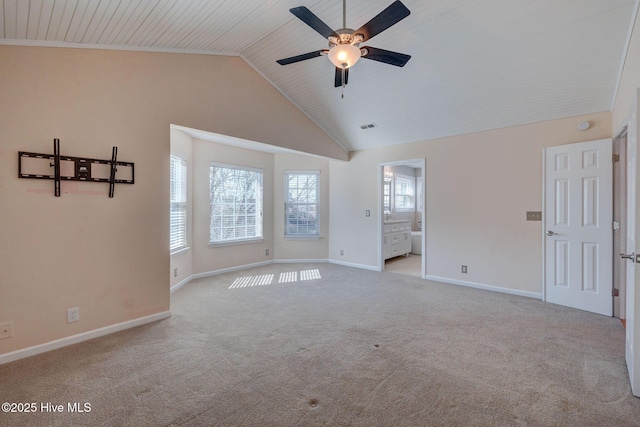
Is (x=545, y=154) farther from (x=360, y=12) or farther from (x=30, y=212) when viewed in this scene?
(x=30, y=212)

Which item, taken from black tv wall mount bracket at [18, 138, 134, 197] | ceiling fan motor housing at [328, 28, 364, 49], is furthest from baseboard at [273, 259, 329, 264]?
ceiling fan motor housing at [328, 28, 364, 49]

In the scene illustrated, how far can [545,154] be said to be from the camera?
395cm

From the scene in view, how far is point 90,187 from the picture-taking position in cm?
285

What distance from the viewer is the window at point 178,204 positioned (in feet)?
14.9

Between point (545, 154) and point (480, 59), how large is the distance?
1.65 metres

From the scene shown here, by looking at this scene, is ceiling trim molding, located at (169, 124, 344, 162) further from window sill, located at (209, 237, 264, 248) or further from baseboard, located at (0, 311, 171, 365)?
baseboard, located at (0, 311, 171, 365)

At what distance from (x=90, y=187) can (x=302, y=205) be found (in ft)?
13.9

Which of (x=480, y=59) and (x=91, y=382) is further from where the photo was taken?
(x=480, y=59)

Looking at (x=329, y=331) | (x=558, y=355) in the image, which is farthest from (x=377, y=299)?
(x=558, y=355)

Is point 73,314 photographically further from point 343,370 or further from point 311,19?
point 311,19

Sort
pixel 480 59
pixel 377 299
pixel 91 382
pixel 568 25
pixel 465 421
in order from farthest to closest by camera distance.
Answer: pixel 377 299 → pixel 480 59 → pixel 568 25 → pixel 91 382 → pixel 465 421

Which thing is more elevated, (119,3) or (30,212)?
(119,3)

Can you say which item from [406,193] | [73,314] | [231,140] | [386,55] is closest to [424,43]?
[386,55]

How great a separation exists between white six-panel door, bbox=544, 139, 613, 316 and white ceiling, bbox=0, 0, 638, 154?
62 centimetres
